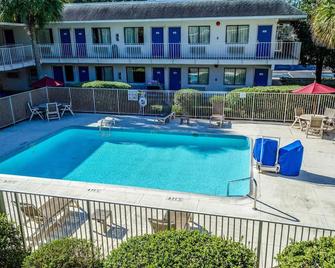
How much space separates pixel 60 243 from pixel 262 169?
8.11 meters

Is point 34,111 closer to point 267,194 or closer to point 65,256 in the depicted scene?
point 267,194

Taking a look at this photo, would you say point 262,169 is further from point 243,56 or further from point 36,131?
point 243,56

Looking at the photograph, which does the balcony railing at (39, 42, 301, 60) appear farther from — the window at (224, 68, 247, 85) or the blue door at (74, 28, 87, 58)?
the window at (224, 68, 247, 85)

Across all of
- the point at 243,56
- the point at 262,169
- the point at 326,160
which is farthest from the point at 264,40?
the point at 262,169

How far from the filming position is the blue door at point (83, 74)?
27500 millimetres

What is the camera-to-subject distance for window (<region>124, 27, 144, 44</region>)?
25.5 meters

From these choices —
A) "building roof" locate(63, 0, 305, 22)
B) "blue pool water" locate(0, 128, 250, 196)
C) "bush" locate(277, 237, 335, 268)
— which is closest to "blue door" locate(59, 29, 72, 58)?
"building roof" locate(63, 0, 305, 22)

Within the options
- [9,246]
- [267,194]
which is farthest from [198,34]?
[9,246]

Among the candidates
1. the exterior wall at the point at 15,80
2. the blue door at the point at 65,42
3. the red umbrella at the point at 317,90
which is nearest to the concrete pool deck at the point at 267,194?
the red umbrella at the point at 317,90

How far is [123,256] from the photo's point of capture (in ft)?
16.0

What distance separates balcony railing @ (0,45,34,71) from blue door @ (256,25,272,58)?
17479 millimetres

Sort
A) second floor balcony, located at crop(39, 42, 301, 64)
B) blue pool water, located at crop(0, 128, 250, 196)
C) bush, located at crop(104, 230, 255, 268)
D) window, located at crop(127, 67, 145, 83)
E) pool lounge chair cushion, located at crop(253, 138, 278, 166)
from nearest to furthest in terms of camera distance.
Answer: bush, located at crop(104, 230, 255, 268)
pool lounge chair cushion, located at crop(253, 138, 278, 166)
blue pool water, located at crop(0, 128, 250, 196)
second floor balcony, located at crop(39, 42, 301, 64)
window, located at crop(127, 67, 145, 83)

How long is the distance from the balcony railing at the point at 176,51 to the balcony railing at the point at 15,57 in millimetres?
1267

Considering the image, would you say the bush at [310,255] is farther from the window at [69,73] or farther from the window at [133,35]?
the window at [69,73]
